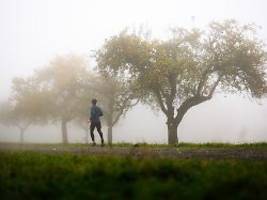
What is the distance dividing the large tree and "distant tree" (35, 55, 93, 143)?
17.9 m

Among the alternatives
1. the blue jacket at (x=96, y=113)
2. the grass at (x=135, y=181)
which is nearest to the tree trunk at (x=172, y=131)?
the blue jacket at (x=96, y=113)

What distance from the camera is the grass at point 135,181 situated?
276 inches

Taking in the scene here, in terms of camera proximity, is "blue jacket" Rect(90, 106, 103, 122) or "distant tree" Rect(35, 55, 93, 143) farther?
"distant tree" Rect(35, 55, 93, 143)

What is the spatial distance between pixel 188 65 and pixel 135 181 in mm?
27254

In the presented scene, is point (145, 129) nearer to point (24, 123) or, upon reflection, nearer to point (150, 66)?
point (24, 123)

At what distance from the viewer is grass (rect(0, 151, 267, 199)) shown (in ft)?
23.0

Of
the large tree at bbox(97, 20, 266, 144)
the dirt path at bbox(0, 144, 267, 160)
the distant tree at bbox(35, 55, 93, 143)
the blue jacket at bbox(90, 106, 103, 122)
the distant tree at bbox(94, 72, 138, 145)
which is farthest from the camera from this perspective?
the distant tree at bbox(35, 55, 93, 143)

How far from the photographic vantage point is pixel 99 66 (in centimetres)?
3759

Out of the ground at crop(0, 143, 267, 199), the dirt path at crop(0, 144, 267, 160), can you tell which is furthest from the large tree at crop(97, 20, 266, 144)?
the ground at crop(0, 143, 267, 199)

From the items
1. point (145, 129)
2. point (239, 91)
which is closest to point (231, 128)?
point (145, 129)

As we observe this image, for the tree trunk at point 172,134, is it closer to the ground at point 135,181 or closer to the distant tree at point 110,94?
the distant tree at point 110,94

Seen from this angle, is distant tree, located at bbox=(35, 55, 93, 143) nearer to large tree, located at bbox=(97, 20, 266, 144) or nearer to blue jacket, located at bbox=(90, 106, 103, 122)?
large tree, located at bbox=(97, 20, 266, 144)

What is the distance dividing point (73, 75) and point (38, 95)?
6.22m

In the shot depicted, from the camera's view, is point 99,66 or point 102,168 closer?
point 102,168
